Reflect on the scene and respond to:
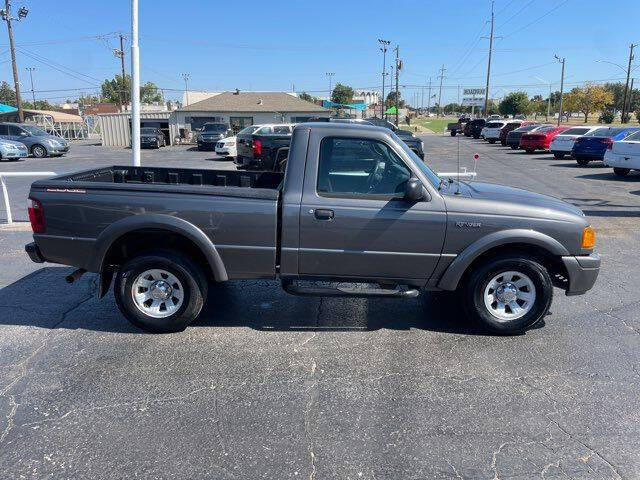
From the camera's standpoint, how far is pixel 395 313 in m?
5.39

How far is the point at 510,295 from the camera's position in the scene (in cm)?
479

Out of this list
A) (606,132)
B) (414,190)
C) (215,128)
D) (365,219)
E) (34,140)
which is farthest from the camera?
(215,128)

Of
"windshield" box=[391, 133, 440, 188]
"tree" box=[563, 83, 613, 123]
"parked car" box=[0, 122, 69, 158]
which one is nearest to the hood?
"windshield" box=[391, 133, 440, 188]

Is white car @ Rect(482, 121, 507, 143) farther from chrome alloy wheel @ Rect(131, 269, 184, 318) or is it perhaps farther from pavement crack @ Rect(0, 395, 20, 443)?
→ pavement crack @ Rect(0, 395, 20, 443)

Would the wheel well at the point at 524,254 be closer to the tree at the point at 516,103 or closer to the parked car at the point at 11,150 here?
the parked car at the point at 11,150

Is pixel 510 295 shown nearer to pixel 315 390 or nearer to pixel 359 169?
pixel 359 169

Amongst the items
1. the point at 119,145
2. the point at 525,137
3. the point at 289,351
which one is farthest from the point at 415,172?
the point at 119,145

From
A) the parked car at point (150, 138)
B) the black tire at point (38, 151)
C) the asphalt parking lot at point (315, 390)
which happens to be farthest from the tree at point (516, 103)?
the asphalt parking lot at point (315, 390)

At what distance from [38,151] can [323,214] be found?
90.2 feet

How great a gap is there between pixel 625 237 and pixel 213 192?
7.53 metres

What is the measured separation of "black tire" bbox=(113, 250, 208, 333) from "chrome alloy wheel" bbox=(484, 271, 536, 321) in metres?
2.65

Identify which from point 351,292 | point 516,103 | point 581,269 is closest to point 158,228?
point 351,292

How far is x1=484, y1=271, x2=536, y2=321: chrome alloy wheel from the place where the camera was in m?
4.76

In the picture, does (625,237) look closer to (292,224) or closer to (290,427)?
(292,224)
